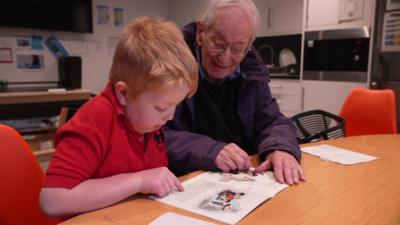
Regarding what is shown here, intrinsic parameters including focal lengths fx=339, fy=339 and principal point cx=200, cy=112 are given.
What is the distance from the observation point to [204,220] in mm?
703

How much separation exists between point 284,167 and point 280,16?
321cm

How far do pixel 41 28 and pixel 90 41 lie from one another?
0.65 meters

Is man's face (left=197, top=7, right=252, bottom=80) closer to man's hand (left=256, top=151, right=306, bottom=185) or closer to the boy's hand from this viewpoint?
man's hand (left=256, top=151, right=306, bottom=185)

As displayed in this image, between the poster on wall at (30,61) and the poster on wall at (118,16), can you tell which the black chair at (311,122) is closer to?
the poster on wall at (30,61)

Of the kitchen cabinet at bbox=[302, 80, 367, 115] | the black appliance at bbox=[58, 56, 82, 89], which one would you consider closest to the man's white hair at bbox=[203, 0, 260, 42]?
the kitchen cabinet at bbox=[302, 80, 367, 115]

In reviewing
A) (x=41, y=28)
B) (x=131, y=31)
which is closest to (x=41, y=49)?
(x=41, y=28)

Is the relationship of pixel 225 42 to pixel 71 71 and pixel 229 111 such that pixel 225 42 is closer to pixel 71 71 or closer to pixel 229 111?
pixel 229 111

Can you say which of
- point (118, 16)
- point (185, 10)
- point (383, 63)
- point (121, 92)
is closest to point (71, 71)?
point (118, 16)

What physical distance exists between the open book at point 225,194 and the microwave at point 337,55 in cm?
244

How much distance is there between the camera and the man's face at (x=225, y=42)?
3.85ft

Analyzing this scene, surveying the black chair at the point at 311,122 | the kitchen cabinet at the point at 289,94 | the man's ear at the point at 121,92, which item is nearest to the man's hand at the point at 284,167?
the man's ear at the point at 121,92

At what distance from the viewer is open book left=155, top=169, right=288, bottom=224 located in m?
0.74

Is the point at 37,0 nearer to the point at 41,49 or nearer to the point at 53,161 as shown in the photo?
the point at 41,49

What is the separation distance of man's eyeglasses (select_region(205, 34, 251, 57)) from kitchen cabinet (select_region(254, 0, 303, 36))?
8.65 feet
